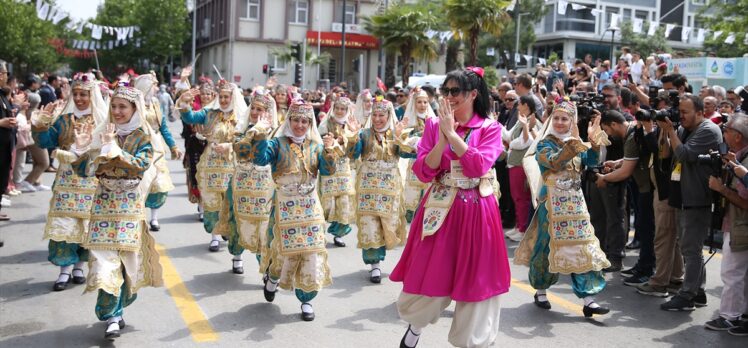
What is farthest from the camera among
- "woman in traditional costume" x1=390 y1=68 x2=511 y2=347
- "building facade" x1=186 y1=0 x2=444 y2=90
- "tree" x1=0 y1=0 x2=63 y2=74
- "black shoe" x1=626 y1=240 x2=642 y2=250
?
"building facade" x1=186 y1=0 x2=444 y2=90

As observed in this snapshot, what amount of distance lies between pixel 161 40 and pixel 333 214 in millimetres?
51718

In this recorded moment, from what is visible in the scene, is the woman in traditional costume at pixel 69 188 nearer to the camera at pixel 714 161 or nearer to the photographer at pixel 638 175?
the photographer at pixel 638 175

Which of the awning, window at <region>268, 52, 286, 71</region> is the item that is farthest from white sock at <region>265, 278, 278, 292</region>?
the awning

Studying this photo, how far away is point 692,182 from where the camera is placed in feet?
21.5

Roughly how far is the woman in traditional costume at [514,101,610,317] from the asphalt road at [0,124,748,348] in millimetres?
403

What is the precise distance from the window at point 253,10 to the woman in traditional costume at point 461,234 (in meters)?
45.7

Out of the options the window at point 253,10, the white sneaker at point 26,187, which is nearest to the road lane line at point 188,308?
the white sneaker at point 26,187

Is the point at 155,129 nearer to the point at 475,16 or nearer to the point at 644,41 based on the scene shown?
the point at 475,16

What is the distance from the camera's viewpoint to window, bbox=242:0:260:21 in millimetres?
48688

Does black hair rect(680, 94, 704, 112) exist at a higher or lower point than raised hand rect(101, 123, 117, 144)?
higher

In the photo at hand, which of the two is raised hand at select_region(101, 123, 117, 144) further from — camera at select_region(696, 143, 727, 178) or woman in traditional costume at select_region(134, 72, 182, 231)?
camera at select_region(696, 143, 727, 178)

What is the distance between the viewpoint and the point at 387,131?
324 inches

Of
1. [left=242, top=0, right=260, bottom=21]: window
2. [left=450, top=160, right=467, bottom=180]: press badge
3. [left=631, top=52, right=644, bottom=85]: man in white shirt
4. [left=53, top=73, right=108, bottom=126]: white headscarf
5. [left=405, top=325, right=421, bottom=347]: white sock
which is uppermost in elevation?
[left=242, top=0, right=260, bottom=21]: window

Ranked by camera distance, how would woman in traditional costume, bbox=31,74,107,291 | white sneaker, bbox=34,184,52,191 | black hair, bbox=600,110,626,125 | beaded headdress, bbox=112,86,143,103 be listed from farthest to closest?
white sneaker, bbox=34,184,52,191 → black hair, bbox=600,110,626,125 → woman in traditional costume, bbox=31,74,107,291 → beaded headdress, bbox=112,86,143,103
